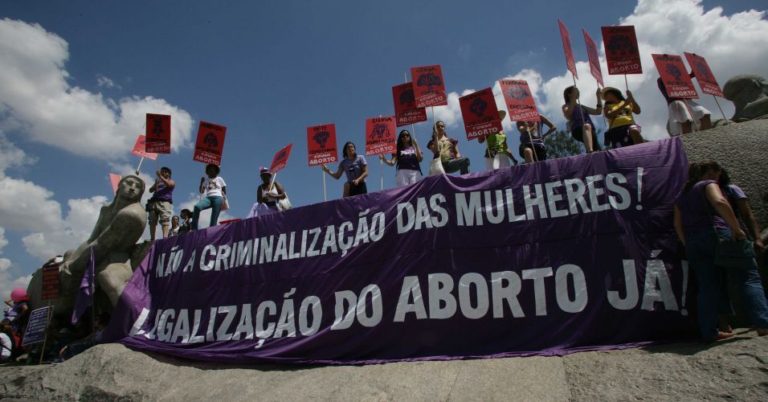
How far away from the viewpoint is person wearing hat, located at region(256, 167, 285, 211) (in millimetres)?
7414

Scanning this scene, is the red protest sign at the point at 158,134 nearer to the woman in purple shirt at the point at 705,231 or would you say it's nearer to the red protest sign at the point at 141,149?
the red protest sign at the point at 141,149

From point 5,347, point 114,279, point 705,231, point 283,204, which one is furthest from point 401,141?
point 5,347

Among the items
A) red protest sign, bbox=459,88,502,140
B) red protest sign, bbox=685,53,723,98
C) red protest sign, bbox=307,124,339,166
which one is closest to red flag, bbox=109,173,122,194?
red protest sign, bbox=307,124,339,166

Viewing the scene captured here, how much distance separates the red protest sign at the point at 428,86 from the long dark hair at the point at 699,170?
400 cm

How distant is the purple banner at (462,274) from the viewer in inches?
147

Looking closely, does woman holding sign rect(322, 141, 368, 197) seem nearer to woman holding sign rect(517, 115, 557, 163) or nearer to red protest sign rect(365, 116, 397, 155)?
red protest sign rect(365, 116, 397, 155)

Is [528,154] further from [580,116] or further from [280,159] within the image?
[280,159]

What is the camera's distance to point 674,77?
549cm

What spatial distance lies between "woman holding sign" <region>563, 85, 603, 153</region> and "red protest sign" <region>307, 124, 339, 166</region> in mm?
3928

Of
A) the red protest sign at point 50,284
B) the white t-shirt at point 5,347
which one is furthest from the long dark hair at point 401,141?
the white t-shirt at point 5,347

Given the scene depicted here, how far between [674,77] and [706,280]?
351 cm

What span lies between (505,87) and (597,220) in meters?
2.68

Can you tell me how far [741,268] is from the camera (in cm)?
305

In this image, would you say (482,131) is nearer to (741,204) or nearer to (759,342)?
(741,204)
